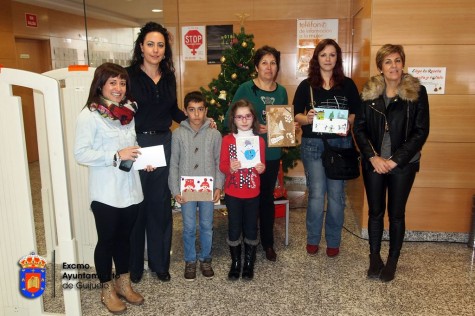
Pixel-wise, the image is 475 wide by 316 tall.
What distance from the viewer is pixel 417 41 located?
3680 millimetres

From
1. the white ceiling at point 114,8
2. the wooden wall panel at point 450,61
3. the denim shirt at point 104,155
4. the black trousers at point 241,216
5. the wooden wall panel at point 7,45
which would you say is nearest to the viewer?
the denim shirt at point 104,155

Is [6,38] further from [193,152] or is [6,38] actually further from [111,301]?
[111,301]

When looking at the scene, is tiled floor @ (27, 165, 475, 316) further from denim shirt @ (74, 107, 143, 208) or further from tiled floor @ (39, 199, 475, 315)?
denim shirt @ (74, 107, 143, 208)

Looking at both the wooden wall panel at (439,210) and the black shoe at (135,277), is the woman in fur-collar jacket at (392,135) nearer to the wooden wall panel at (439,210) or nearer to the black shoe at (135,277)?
the wooden wall panel at (439,210)

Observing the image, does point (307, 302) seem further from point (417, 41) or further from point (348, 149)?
point (417, 41)

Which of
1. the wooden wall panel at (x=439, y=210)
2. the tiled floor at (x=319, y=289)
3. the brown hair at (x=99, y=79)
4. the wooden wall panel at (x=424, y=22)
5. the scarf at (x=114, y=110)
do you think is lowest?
the tiled floor at (x=319, y=289)

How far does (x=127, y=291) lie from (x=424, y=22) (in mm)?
3298

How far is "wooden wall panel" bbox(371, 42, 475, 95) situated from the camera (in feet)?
12.1

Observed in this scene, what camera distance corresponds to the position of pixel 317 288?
3.06m

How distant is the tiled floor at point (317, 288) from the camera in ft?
9.14

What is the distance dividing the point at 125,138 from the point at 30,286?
106 cm

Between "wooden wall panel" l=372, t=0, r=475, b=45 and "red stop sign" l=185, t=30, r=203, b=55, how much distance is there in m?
3.06

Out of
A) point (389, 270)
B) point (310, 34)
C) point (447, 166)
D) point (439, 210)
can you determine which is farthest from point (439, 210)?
point (310, 34)

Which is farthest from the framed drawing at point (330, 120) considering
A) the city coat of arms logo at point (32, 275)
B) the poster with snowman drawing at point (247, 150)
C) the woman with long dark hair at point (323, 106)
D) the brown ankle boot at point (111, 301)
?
the city coat of arms logo at point (32, 275)
